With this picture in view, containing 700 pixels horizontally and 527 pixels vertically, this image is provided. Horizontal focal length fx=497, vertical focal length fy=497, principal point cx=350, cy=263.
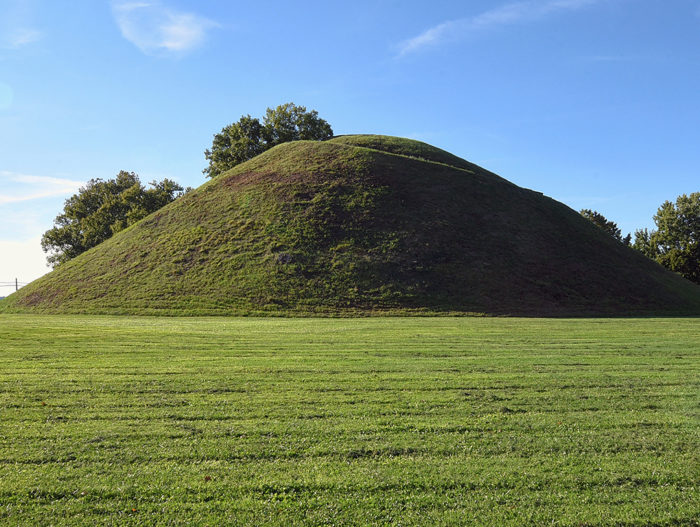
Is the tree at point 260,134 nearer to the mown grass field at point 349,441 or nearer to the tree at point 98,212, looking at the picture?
the tree at point 98,212

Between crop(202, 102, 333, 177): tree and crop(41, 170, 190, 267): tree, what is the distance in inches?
384

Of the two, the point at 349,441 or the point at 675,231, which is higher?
the point at 675,231

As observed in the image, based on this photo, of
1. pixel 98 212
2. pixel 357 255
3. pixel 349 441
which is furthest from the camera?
pixel 98 212

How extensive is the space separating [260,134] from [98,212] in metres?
25.9

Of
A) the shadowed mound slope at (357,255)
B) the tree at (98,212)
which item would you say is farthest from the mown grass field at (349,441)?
the tree at (98,212)

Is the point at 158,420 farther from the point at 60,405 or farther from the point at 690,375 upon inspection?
the point at 690,375

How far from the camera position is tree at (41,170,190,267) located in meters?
70.3

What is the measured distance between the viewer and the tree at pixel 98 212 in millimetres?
70312

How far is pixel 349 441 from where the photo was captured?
6.52 meters

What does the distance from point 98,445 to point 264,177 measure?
46.8 metres

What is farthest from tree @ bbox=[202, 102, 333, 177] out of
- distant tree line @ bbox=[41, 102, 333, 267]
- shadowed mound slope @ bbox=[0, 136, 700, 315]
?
shadowed mound slope @ bbox=[0, 136, 700, 315]

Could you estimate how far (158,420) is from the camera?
7.41 m

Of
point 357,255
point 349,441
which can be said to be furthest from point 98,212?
point 349,441

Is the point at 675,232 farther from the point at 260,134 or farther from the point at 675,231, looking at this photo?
the point at 260,134
